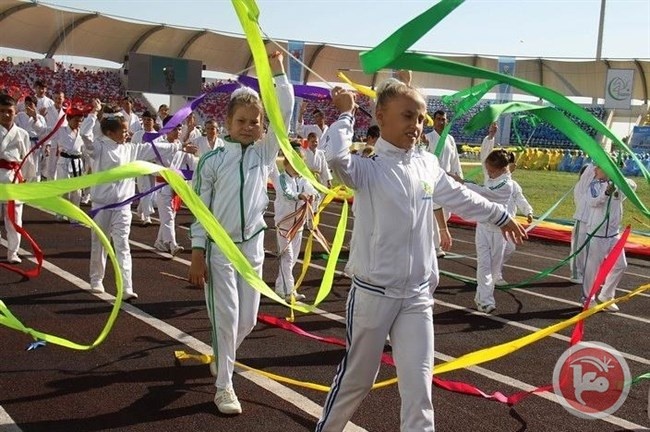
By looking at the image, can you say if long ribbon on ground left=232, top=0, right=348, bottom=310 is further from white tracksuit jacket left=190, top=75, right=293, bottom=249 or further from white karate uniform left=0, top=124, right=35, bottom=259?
white karate uniform left=0, top=124, right=35, bottom=259

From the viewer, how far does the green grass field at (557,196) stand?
16.6 metres

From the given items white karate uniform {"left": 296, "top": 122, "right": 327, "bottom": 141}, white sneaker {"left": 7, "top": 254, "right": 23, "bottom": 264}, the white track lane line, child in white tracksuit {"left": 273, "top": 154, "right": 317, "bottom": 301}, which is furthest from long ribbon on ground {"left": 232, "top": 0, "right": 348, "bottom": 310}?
white karate uniform {"left": 296, "top": 122, "right": 327, "bottom": 141}

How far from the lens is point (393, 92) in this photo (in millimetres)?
3322

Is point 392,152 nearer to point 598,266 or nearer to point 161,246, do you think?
point 598,266

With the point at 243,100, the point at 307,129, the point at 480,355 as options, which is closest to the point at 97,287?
the point at 243,100

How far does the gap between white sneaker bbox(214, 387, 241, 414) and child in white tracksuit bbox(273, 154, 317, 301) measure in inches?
135

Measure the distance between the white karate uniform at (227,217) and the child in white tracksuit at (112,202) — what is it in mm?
3087

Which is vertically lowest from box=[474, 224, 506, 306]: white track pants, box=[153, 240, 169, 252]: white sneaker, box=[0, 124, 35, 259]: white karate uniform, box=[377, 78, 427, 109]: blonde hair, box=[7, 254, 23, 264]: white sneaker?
box=[153, 240, 169, 252]: white sneaker

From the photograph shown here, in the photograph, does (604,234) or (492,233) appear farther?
(604,234)

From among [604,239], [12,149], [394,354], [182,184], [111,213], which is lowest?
[604,239]

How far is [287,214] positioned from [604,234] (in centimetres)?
388

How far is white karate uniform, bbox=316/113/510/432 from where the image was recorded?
328 cm

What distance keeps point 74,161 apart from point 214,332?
10.6 metres

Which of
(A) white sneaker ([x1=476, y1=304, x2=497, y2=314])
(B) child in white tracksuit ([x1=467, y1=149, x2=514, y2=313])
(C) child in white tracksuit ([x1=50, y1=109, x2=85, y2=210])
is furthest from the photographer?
(C) child in white tracksuit ([x1=50, y1=109, x2=85, y2=210])
